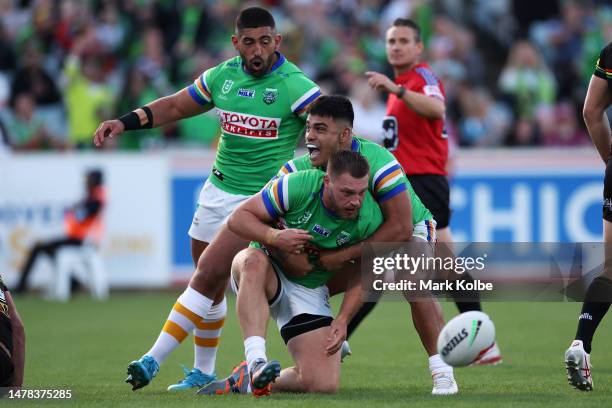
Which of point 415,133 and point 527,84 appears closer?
point 415,133

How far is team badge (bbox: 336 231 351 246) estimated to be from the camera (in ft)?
23.5

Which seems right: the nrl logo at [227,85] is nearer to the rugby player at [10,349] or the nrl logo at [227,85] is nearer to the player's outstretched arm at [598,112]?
the rugby player at [10,349]

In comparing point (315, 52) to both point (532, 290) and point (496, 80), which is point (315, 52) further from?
point (532, 290)

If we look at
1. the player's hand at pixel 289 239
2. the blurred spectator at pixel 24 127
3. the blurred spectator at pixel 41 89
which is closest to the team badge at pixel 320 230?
the player's hand at pixel 289 239

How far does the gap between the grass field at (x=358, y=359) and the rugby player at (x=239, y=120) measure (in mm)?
778

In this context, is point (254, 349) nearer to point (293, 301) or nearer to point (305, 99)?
point (293, 301)

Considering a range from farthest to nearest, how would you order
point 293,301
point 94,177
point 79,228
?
point 94,177, point 79,228, point 293,301

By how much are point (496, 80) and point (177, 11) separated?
558 cm

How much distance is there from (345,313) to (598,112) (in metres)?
2.11

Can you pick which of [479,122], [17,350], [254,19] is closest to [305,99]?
[254,19]

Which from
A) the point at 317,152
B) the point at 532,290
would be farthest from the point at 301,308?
the point at 532,290

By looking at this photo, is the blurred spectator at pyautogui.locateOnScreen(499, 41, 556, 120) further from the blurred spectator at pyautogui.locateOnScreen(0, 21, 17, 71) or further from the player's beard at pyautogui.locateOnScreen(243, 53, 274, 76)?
the player's beard at pyautogui.locateOnScreen(243, 53, 274, 76)

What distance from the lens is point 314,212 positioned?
7090 mm

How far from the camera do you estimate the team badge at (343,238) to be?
23.5ft
